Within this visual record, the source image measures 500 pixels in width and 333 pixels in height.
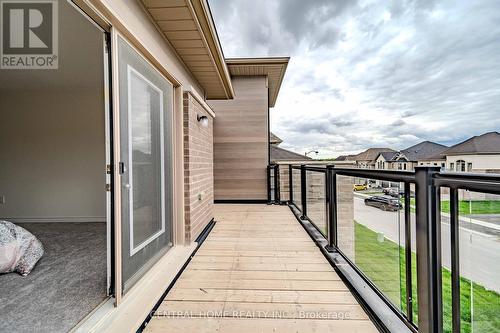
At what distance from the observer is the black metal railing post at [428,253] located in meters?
1.14

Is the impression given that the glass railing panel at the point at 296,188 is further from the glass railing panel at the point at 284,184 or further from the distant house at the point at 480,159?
the distant house at the point at 480,159

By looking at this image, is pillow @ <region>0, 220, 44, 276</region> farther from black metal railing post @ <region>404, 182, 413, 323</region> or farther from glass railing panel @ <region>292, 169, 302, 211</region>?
glass railing panel @ <region>292, 169, 302, 211</region>

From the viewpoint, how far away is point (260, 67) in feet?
19.5

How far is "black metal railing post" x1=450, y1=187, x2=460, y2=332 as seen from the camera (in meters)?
1.05

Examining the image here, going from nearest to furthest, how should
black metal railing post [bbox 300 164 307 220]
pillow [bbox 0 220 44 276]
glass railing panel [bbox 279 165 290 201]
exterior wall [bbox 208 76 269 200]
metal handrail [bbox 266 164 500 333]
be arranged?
1. metal handrail [bbox 266 164 500 333]
2. pillow [bbox 0 220 44 276]
3. black metal railing post [bbox 300 164 307 220]
4. glass railing panel [bbox 279 165 290 201]
5. exterior wall [bbox 208 76 269 200]

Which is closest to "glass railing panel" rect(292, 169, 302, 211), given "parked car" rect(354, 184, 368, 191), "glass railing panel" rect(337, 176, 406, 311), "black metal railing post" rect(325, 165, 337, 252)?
"black metal railing post" rect(325, 165, 337, 252)

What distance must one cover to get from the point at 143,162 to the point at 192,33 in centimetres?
132

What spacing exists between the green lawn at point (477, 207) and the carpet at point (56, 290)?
2.18 meters

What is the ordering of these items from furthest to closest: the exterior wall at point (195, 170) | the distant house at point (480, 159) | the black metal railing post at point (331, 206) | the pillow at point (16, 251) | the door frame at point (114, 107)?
the exterior wall at point (195, 170) → the black metal railing post at point (331, 206) → the pillow at point (16, 251) → the door frame at point (114, 107) → the distant house at point (480, 159)

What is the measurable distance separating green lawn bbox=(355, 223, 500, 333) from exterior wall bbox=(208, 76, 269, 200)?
4389mm

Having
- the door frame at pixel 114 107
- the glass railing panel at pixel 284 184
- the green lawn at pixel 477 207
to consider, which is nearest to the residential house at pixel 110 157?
the door frame at pixel 114 107

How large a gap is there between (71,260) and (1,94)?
12.8ft

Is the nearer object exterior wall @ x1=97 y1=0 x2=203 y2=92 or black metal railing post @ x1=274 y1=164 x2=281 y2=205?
exterior wall @ x1=97 y1=0 x2=203 y2=92

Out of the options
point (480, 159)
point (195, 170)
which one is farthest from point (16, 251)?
point (480, 159)
